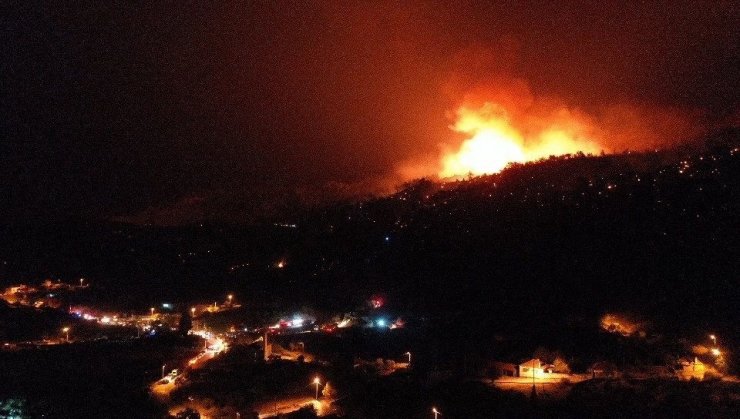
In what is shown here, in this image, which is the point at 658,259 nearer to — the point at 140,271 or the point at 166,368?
the point at 166,368

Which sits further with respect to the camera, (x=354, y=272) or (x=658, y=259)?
(x=354, y=272)

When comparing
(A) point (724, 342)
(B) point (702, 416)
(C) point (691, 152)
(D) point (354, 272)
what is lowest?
(B) point (702, 416)

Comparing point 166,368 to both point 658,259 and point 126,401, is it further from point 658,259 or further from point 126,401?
point 658,259

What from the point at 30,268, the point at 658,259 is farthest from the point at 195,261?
the point at 658,259

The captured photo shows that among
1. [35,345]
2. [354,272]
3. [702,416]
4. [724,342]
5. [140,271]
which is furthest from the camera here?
[140,271]

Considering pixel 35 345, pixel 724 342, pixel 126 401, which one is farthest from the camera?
pixel 35 345

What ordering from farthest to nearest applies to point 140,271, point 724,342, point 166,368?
point 140,271, point 166,368, point 724,342

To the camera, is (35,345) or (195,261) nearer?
(35,345)

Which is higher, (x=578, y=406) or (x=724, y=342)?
(x=724, y=342)

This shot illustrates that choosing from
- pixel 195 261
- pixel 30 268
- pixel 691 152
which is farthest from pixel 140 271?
pixel 691 152
